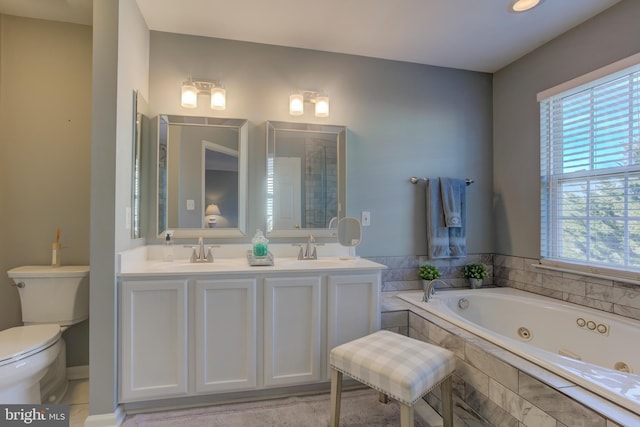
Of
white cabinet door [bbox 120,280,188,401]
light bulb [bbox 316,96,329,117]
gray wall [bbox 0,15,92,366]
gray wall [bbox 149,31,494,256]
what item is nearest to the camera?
white cabinet door [bbox 120,280,188,401]

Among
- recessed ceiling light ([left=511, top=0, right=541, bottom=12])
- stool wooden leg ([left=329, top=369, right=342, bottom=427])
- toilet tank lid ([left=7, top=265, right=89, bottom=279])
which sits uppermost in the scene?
recessed ceiling light ([left=511, top=0, right=541, bottom=12])

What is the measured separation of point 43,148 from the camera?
7.18 ft

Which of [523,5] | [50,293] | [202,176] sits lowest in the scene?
[50,293]

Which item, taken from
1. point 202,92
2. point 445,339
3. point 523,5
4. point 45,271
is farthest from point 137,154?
point 523,5

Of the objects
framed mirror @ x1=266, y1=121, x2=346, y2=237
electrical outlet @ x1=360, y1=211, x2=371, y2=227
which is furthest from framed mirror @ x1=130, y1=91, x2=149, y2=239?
electrical outlet @ x1=360, y1=211, x2=371, y2=227

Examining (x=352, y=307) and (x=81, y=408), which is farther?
(x=352, y=307)

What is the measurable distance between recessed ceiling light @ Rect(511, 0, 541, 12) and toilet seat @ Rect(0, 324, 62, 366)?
3.31 meters

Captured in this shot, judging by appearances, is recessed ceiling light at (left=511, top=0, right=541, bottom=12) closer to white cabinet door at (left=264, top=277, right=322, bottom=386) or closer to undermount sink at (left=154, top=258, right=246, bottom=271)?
white cabinet door at (left=264, top=277, right=322, bottom=386)

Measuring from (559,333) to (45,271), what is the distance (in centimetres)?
331

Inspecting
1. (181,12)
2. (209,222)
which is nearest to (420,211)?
(209,222)

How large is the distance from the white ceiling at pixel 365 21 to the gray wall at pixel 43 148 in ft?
0.58

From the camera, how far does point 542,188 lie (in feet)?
8.30

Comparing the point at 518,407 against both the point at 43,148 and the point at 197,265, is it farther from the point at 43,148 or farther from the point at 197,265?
the point at 43,148

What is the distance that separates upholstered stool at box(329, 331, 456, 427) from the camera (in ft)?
4.55
